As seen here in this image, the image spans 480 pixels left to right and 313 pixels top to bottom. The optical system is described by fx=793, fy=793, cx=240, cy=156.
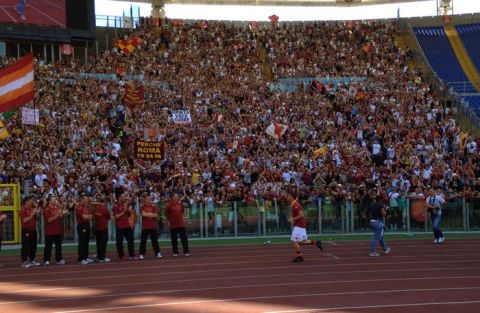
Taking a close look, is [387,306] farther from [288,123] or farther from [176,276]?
[288,123]

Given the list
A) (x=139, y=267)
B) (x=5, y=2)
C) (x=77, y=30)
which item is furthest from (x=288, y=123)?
(x=139, y=267)

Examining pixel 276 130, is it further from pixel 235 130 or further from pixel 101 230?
pixel 101 230

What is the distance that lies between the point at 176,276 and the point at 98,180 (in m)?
10.7

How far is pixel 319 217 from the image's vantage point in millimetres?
27359

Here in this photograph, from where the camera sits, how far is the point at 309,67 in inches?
1704

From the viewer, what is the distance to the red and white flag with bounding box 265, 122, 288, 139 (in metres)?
33.2

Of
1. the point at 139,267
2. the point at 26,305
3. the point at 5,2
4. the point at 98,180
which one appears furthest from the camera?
the point at 5,2

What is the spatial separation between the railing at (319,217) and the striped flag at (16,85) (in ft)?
22.2

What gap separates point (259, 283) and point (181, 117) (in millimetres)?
19331

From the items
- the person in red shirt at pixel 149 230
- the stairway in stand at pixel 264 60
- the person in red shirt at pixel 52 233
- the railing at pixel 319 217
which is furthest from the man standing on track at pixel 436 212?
the stairway in stand at pixel 264 60

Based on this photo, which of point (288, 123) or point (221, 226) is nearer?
point (221, 226)

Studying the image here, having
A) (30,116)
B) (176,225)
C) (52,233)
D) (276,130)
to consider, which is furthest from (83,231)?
(276,130)

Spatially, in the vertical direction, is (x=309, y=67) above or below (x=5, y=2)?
below

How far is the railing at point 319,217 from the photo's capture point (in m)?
26.6
